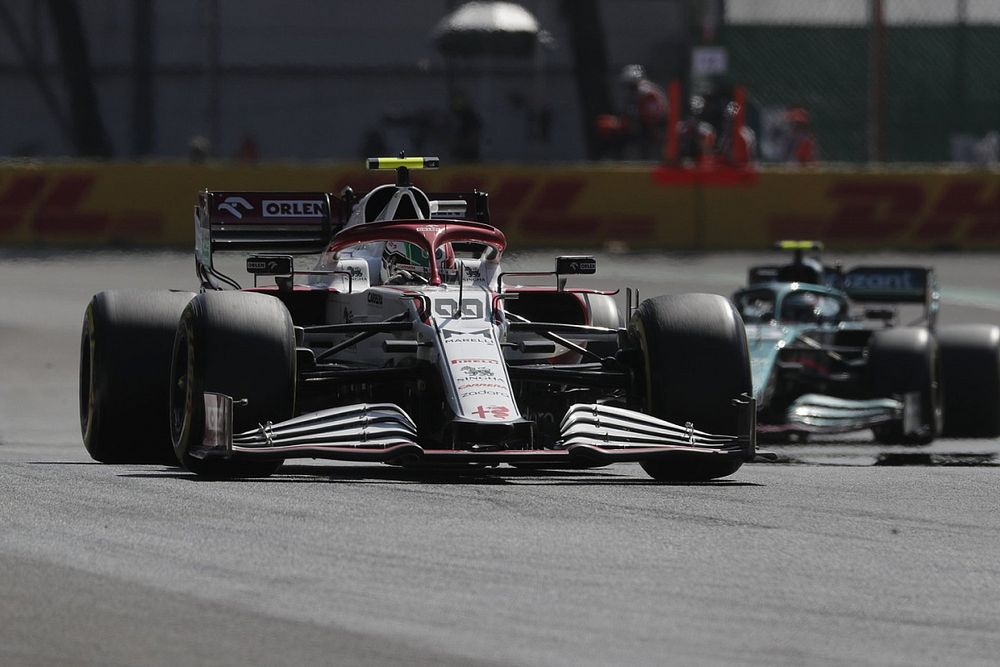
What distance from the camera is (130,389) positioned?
10.2 metres

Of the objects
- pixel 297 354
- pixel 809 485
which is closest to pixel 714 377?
pixel 809 485

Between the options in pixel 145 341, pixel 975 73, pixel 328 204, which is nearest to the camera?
pixel 145 341

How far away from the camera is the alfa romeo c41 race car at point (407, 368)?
8992 mm

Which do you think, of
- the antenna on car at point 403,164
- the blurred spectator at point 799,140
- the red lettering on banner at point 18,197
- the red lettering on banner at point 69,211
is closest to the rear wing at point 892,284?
the antenna on car at point 403,164

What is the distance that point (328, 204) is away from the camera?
12422 millimetres

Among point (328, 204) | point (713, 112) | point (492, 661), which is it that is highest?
point (713, 112)

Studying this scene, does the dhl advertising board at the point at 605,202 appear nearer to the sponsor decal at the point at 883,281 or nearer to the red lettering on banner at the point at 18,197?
the red lettering on banner at the point at 18,197

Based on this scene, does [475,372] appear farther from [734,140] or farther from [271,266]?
[734,140]

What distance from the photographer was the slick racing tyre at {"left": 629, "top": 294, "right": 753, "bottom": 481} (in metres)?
9.56

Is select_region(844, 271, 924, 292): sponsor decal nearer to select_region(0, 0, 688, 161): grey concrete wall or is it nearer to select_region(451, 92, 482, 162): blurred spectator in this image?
select_region(451, 92, 482, 162): blurred spectator

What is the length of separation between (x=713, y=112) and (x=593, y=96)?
6.37 metres

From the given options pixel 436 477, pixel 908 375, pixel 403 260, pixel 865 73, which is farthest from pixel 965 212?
pixel 436 477

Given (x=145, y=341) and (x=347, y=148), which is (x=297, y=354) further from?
(x=347, y=148)

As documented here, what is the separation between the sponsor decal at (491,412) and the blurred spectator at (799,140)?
76.4ft
